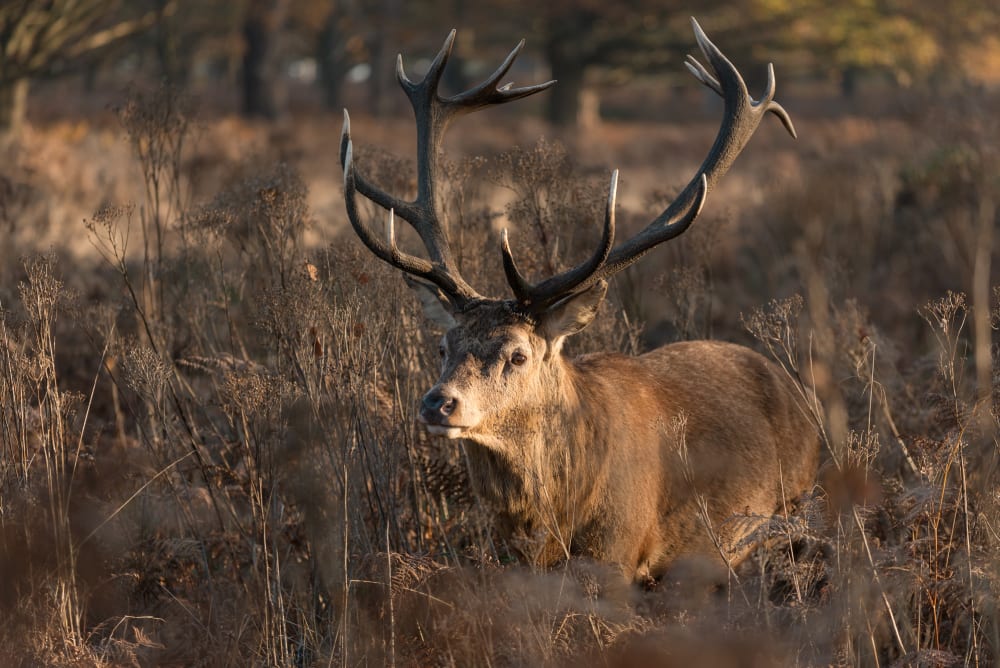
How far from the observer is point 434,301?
16.9 ft

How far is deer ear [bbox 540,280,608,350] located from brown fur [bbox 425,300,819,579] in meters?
0.02

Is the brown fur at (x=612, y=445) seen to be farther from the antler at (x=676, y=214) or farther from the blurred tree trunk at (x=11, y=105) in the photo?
the blurred tree trunk at (x=11, y=105)

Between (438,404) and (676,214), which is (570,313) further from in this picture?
(438,404)

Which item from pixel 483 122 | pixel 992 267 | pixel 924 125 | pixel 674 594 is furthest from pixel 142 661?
pixel 483 122

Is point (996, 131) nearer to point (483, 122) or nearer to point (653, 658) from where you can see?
point (653, 658)

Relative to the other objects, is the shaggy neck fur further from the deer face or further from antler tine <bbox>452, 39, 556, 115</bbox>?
antler tine <bbox>452, 39, 556, 115</bbox>

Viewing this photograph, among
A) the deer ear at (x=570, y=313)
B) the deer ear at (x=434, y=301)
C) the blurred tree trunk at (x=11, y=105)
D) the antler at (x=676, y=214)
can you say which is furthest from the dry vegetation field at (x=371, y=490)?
the blurred tree trunk at (x=11, y=105)

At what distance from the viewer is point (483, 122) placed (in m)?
32.0

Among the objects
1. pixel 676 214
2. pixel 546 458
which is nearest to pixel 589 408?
pixel 546 458

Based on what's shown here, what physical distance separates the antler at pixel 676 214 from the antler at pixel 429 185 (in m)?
0.36

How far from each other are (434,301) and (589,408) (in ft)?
2.62

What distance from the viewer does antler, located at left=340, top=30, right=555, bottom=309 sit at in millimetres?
5047

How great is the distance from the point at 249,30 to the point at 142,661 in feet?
99.2

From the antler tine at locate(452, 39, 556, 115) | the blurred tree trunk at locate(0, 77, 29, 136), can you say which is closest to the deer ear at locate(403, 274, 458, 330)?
the antler tine at locate(452, 39, 556, 115)
